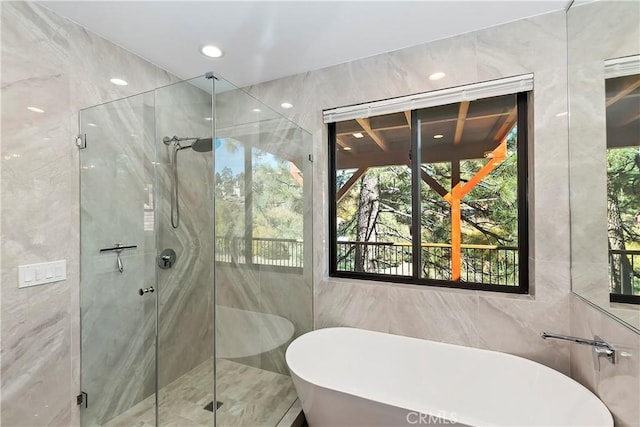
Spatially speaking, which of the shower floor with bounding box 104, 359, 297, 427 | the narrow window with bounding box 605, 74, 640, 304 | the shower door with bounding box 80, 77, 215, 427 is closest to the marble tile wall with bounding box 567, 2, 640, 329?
the narrow window with bounding box 605, 74, 640, 304

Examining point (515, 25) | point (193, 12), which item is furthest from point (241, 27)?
point (515, 25)

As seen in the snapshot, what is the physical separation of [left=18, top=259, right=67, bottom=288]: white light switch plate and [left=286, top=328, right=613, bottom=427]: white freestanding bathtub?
4.78 feet

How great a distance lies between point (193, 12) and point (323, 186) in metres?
1.44

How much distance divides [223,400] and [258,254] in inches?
32.6

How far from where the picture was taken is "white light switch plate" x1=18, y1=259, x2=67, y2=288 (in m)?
1.47

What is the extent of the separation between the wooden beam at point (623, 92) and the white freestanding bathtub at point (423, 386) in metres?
1.44

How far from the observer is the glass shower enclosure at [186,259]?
156 cm

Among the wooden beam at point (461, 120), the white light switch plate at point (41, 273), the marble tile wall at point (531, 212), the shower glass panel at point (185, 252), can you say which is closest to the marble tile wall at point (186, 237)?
the shower glass panel at point (185, 252)

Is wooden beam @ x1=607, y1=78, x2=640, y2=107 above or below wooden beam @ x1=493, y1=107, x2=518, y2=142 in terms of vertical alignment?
below

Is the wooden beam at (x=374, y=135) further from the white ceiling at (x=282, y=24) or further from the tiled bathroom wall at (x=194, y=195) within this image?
the white ceiling at (x=282, y=24)

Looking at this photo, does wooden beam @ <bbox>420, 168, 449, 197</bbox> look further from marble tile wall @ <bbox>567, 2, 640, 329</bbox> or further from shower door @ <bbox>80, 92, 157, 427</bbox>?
shower door @ <bbox>80, 92, 157, 427</bbox>

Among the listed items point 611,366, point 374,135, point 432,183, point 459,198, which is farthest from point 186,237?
point 611,366

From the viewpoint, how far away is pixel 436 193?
2.30 m

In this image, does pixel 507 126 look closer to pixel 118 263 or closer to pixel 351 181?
pixel 351 181
